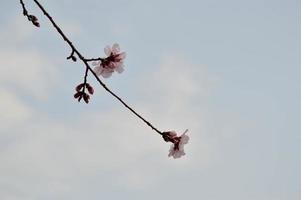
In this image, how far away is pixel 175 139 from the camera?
698 cm

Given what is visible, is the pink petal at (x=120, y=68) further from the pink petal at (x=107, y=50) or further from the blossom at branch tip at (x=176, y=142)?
the blossom at branch tip at (x=176, y=142)

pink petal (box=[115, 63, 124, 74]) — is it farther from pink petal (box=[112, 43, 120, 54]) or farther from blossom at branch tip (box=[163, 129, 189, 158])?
blossom at branch tip (box=[163, 129, 189, 158])

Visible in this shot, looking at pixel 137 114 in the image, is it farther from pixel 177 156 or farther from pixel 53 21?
pixel 177 156

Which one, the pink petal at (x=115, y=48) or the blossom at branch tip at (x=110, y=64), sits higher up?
the pink petal at (x=115, y=48)

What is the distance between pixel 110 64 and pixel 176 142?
166 centimetres

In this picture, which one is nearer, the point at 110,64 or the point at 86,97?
the point at 86,97

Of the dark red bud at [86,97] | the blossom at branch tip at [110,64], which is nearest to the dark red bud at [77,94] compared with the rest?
the dark red bud at [86,97]

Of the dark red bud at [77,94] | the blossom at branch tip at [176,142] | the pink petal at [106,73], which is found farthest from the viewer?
the pink petal at [106,73]

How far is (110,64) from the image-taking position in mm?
7797

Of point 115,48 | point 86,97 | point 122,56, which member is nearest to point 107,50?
point 115,48

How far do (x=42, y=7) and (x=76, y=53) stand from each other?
2.26ft

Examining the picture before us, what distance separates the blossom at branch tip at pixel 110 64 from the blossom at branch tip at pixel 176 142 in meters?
1.49

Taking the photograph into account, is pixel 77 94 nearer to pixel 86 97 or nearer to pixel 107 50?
pixel 86 97

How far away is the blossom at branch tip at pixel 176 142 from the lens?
21.6 feet
